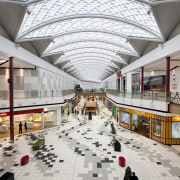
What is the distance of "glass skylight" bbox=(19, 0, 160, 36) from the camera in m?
10.7

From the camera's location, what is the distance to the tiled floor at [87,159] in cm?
695

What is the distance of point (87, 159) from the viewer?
8578 millimetres

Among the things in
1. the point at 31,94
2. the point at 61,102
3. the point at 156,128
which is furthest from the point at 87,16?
the point at 156,128

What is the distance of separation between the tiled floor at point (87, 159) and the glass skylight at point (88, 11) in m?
11.8

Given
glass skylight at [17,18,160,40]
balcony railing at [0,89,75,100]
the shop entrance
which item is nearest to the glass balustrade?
balcony railing at [0,89,75,100]

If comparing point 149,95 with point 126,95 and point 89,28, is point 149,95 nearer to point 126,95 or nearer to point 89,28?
point 126,95

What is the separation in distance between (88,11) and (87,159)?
1417cm

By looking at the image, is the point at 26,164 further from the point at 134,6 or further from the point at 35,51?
the point at 134,6

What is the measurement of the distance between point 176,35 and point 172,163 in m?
10.5

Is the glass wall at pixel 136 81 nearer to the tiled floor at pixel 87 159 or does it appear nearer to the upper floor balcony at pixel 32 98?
the tiled floor at pixel 87 159

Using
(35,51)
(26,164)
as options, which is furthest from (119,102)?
(35,51)

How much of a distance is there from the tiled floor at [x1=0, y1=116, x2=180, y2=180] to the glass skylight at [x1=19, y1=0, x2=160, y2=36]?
38.6 ft

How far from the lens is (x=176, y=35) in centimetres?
998

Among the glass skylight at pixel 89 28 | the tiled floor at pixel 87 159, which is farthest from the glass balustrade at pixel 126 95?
the glass skylight at pixel 89 28
